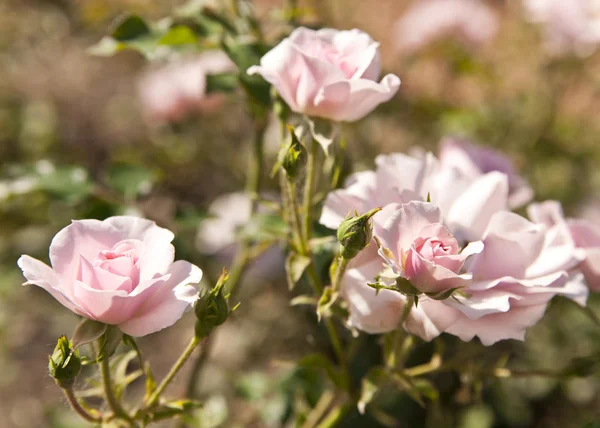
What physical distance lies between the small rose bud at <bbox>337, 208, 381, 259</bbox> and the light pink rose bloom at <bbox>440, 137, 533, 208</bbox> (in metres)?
0.36

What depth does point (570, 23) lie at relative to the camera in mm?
1579

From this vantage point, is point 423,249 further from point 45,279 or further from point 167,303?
point 45,279

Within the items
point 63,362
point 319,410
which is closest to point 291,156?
point 63,362

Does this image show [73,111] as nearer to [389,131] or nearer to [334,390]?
[389,131]

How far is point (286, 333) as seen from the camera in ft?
6.31

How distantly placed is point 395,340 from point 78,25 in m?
2.58

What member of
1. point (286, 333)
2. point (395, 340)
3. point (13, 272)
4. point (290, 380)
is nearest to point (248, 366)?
point (286, 333)

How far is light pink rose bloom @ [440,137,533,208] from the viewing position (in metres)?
1.00

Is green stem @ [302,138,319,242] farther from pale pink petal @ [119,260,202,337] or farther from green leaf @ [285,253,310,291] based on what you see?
pale pink petal @ [119,260,202,337]

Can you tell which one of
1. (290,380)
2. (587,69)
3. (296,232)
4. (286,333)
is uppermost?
(296,232)

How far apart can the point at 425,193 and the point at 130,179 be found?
2.01 feet

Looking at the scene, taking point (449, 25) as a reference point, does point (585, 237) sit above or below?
above

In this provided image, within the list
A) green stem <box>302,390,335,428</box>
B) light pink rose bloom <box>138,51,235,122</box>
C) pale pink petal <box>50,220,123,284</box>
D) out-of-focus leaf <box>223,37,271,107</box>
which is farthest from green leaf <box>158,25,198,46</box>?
light pink rose bloom <box>138,51,235,122</box>

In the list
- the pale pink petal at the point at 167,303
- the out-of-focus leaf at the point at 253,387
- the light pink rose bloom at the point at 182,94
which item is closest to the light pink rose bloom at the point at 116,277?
the pale pink petal at the point at 167,303
